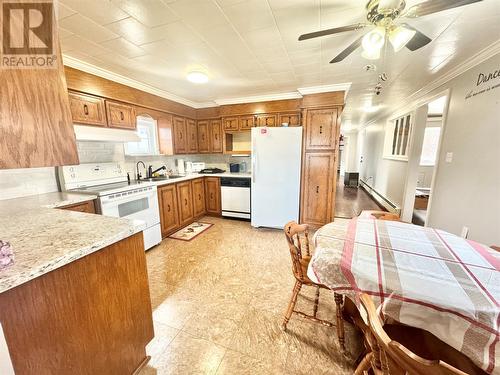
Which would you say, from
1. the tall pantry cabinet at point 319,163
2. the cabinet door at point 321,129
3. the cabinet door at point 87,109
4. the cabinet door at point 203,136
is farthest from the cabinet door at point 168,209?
the cabinet door at point 321,129

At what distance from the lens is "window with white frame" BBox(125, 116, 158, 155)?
3.36 m

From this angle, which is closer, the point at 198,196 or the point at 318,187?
the point at 318,187

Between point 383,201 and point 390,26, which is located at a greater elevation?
point 390,26

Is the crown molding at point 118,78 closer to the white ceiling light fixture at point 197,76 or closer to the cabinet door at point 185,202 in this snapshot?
the white ceiling light fixture at point 197,76

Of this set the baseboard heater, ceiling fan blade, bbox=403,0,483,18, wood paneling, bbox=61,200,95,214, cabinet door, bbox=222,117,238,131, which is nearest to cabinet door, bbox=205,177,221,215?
cabinet door, bbox=222,117,238,131

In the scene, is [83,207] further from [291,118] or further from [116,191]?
[291,118]

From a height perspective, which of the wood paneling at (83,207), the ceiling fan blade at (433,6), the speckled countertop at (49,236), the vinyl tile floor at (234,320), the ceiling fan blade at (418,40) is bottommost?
the vinyl tile floor at (234,320)

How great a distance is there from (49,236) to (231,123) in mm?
3347

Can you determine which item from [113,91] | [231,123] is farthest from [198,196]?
[113,91]

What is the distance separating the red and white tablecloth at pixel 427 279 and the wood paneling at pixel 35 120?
1418 mm

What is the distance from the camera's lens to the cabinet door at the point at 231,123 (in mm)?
3896

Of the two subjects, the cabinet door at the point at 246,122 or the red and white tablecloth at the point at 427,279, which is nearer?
the red and white tablecloth at the point at 427,279

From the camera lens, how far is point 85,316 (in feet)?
3.13

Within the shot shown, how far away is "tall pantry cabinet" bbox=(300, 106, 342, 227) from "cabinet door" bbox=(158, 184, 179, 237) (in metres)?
2.18
